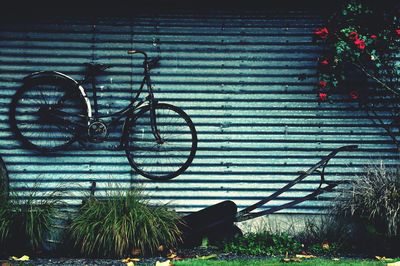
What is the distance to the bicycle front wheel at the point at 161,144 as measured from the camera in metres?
7.87

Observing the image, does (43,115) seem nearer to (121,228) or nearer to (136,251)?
(121,228)

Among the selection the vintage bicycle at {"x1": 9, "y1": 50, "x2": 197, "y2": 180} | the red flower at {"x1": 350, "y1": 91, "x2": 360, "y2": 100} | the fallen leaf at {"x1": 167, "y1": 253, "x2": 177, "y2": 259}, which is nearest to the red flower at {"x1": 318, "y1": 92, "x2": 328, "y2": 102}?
the red flower at {"x1": 350, "y1": 91, "x2": 360, "y2": 100}

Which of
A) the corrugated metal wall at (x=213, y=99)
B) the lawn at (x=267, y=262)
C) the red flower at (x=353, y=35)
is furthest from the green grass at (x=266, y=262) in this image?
the red flower at (x=353, y=35)

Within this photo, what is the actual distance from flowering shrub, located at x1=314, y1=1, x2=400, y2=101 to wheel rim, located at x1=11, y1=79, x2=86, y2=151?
11.7ft

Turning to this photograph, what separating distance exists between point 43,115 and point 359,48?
4.57 meters

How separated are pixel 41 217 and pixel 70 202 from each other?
0.93 meters

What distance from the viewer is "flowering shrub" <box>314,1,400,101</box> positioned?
747 centimetres

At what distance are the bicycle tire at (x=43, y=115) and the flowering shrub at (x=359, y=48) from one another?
11.8 feet

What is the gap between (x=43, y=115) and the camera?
777cm

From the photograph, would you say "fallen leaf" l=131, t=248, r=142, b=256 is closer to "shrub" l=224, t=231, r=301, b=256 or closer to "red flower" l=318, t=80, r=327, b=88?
"shrub" l=224, t=231, r=301, b=256

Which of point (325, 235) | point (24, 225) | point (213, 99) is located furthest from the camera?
point (213, 99)

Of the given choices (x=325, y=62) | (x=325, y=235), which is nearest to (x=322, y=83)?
(x=325, y=62)

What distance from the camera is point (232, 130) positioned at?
792 cm

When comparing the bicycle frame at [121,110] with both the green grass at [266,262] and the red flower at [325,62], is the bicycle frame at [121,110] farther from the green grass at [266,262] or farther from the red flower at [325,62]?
the red flower at [325,62]
